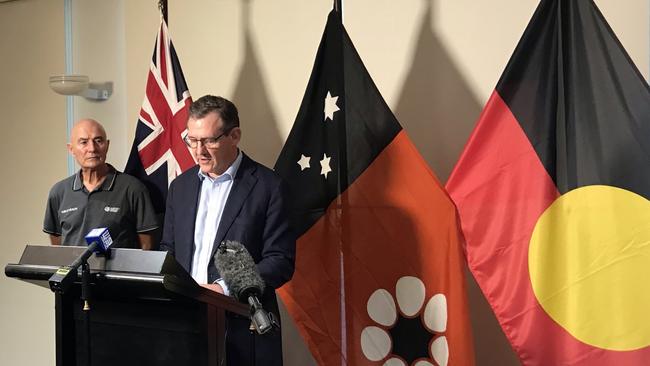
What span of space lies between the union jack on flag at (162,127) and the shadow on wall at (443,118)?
1.00 meters

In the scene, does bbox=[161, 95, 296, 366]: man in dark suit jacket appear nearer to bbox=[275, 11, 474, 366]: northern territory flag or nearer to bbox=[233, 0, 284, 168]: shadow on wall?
bbox=[275, 11, 474, 366]: northern territory flag

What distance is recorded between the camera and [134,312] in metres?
1.99

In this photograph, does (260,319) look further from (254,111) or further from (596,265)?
(254,111)

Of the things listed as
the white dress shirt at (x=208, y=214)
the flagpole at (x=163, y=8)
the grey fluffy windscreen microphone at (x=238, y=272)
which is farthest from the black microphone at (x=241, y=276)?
the flagpole at (x=163, y=8)

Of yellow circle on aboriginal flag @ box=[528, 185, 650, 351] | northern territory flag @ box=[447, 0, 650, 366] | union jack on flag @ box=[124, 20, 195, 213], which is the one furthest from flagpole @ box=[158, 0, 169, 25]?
yellow circle on aboriginal flag @ box=[528, 185, 650, 351]

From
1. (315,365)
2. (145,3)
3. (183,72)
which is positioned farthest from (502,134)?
(145,3)

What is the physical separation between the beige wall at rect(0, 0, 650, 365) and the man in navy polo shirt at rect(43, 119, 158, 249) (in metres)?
0.61

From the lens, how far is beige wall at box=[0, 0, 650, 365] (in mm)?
3016

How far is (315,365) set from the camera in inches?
134

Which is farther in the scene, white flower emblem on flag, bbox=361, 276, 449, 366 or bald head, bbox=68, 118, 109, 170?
bald head, bbox=68, 118, 109, 170

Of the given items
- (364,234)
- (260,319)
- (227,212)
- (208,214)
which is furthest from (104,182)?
(260,319)

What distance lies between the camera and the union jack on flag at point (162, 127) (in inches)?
134

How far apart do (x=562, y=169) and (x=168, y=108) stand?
178 cm

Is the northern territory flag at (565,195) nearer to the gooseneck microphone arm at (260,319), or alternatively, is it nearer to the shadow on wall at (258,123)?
the shadow on wall at (258,123)
